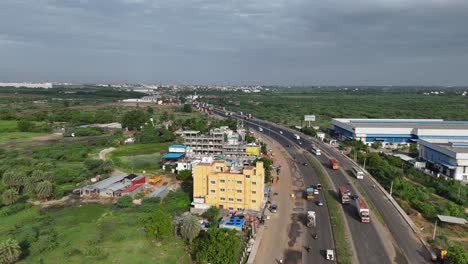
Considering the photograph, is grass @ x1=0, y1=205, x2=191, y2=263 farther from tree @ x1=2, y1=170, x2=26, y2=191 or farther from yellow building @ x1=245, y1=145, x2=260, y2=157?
yellow building @ x1=245, y1=145, x2=260, y2=157

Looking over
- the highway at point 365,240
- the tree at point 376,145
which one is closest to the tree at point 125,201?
the highway at point 365,240

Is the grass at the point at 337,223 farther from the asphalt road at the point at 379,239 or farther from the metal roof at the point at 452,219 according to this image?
the metal roof at the point at 452,219

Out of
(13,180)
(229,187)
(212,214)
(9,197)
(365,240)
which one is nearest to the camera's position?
(365,240)

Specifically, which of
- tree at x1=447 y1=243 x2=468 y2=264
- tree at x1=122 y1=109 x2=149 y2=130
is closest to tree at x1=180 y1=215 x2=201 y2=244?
tree at x1=447 y1=243 x2=468 y2=264

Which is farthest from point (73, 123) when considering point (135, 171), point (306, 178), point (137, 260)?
point (137, 260)

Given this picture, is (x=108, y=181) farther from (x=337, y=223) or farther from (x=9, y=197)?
(x=337, y=223)

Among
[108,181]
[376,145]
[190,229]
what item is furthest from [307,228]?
[376,145]

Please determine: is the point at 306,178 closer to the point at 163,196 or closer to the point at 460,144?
Result: the point at 163,196
